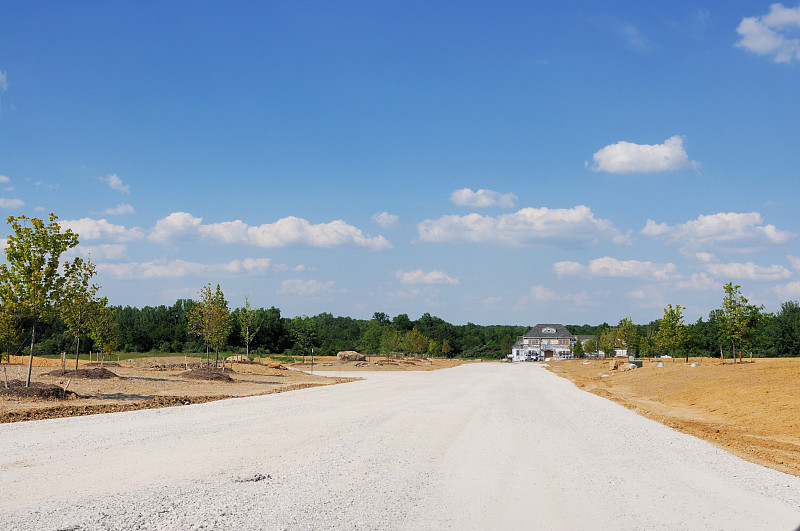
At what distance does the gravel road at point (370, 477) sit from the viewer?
709 centimetres

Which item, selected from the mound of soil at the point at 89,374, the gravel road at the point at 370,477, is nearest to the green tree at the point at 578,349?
the mound of soil at the point at 89,374

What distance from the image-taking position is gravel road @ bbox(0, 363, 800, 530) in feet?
23.3

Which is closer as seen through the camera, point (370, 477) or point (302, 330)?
point (370, 477)

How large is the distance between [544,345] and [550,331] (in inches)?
159

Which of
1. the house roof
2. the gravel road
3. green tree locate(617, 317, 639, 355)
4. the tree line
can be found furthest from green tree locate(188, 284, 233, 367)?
the house roof

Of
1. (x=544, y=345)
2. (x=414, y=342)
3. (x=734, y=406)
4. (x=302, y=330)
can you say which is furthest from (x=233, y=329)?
(x=544, y=345)

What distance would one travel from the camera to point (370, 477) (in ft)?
30.2

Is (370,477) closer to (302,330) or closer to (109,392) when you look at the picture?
(109,392)

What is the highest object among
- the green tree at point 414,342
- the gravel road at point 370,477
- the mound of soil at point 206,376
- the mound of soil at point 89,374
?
the green tree at point 414,342

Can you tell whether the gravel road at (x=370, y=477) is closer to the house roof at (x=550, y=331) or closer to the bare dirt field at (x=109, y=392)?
the bare dirt field at (x=109, y=392)

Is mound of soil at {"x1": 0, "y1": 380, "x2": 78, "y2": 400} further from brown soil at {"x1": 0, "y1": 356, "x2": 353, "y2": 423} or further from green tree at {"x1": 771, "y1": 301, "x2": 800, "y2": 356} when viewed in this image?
green tree at {"x1": 771, "y1": 301, "x2": 800, "y2": 356}

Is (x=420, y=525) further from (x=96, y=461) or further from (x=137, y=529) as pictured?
(x=96, y=461)

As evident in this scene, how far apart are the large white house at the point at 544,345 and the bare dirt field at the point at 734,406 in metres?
84.6

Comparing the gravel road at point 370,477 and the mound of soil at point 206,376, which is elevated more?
the gravel road at point 370,477
